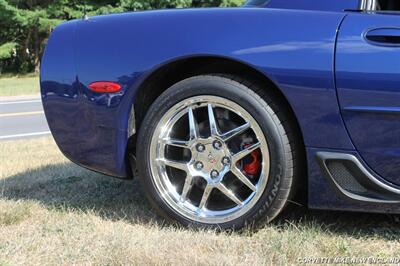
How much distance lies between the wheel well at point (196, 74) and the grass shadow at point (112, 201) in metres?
0.33

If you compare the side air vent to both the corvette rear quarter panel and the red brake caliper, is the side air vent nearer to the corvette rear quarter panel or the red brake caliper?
the corvette rear quarter panel

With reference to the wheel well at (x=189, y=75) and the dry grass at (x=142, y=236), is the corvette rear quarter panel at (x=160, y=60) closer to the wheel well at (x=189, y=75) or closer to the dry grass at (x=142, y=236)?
the wheel well at (x=189, y=75)

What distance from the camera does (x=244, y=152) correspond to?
8.93 ft

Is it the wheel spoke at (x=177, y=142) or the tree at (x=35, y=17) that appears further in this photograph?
the tree at (x=35, y=17)

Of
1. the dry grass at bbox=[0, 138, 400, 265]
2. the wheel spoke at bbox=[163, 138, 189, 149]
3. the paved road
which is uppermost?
the wheel spoke at bbox=[163, 138, 189, 149]

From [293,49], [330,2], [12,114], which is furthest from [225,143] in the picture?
[12,114]

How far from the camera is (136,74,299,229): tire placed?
266cm

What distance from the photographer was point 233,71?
2844 mm

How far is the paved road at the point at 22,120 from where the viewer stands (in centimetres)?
936

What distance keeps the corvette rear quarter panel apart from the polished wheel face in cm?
24

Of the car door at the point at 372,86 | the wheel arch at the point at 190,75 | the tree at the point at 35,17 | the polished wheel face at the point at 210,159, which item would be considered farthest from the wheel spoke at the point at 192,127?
the tree at the point at 35,17

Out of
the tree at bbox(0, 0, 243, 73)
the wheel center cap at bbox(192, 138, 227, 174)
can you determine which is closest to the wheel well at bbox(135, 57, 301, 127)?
the wheel center cap at bbox(192, 138, 227, 174)

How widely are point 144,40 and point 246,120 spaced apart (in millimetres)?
713

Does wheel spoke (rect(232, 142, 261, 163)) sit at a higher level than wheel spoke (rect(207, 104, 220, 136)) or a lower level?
lower
